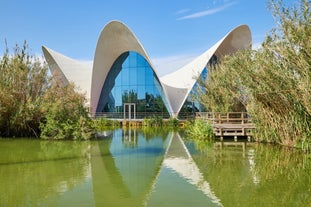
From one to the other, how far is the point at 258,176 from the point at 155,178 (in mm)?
2113

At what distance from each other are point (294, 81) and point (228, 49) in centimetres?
1714

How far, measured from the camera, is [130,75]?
28.9m

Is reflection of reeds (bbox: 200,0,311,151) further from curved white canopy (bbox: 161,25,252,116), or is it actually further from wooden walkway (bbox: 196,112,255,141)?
curved white canopy (bbox: 161,25,252,116)

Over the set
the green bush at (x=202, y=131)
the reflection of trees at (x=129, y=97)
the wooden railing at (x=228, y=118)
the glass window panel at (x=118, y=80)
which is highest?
the glass window panel at (x=118, y=80)

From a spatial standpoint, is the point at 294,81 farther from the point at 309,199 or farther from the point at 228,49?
the point at 228,49

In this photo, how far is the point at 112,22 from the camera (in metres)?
25.0

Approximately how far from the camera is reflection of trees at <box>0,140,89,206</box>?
528 centimetres

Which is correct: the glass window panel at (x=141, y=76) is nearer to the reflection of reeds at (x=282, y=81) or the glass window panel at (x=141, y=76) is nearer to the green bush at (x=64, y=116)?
the green bush at (x=64, y=116)

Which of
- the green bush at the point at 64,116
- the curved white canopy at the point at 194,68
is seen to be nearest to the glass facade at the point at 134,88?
the curved white canopy at the point at 194,68

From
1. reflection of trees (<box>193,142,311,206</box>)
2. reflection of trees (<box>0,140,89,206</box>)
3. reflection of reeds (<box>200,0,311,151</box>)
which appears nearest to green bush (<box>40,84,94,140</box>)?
reflection of trees (<box>0,140,89,206</box>)

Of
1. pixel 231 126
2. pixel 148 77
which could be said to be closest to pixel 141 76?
pixel 148 77

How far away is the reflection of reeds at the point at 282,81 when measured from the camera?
316 inches

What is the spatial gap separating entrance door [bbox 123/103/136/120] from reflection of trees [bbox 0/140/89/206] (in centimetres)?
1753

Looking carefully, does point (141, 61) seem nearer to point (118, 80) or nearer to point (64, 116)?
point (118, 80)
